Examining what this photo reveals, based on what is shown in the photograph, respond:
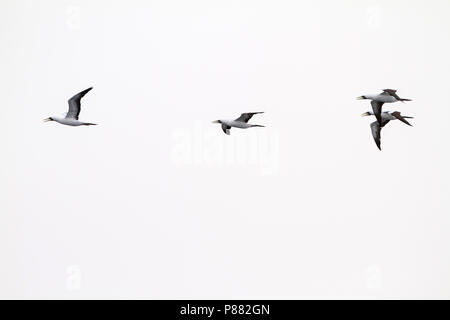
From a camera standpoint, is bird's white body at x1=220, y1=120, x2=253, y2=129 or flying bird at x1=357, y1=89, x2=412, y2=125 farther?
bird's white body at x1=220, y1=120, x2=253, y2=129

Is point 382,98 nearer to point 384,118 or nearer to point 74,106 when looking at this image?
point 384,118

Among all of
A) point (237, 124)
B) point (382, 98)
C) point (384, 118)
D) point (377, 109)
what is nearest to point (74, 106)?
point (237, 124)

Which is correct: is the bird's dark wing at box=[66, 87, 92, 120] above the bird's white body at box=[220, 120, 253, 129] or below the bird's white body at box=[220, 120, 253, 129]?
above

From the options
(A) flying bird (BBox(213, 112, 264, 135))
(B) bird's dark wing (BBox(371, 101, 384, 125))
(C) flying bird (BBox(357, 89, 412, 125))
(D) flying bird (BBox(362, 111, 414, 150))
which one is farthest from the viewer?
(A) flying bird (BBox(213, 112, 264, 135))

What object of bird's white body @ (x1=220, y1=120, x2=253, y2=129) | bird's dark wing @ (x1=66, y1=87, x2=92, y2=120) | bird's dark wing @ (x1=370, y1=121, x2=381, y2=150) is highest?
bird's dark wing @ (x1=66, y1=87, x2=92, y2=120)

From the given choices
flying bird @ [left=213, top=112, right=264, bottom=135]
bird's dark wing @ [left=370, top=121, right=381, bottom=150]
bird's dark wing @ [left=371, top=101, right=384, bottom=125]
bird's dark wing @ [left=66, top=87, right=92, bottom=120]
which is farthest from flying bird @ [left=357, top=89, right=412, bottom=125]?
bird's dark wing @ [left=66, top=87, right=92, bottom=120]

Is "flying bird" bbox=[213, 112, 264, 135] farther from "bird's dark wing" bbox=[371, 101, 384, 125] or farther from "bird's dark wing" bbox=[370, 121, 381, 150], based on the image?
"bird's dark wing" bbox=[371, 101, 384, 125]

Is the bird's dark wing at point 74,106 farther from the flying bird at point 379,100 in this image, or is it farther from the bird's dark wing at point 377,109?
the bird's dark wing at point 377,109

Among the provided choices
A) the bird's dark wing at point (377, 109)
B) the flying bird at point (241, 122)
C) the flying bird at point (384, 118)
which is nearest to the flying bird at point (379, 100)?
the bird's dark wing at point (377, 109)

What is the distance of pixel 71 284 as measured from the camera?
59219 mm
